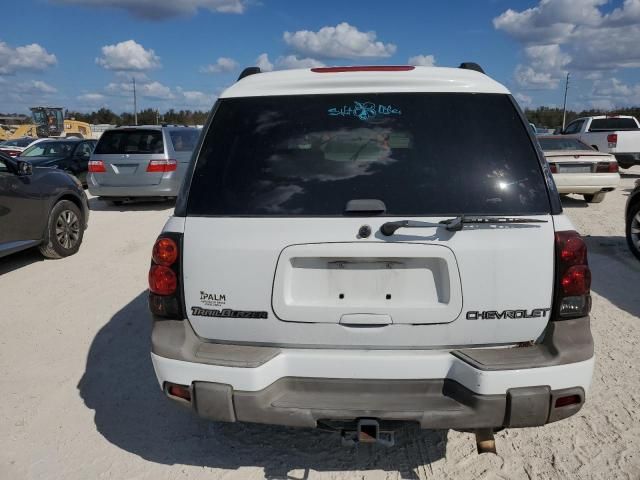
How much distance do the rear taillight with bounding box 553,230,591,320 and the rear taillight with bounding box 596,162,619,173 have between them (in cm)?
981

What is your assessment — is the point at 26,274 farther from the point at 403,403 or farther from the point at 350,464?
the point at 403,403

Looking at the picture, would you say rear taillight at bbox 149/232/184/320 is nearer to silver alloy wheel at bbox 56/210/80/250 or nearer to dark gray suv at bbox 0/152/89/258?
dark gray suv at bbox 0/152/89/258

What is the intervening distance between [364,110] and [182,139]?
9.75m

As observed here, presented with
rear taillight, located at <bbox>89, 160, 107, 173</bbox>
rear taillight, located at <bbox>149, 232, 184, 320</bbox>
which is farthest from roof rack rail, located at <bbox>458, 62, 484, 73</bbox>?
rear taillight, located at <bbox>89, 160, 107, 173</bbox>

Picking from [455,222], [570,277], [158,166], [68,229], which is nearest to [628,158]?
[158,166]

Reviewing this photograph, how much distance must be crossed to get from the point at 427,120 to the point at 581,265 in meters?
0.96

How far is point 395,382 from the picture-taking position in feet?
7.38

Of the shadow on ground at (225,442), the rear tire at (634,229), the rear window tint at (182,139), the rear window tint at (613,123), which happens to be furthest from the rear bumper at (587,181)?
the shadow on ground at (225,442)

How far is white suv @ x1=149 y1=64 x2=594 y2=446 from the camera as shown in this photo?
2180 millimetres

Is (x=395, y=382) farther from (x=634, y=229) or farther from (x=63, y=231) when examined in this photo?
(x=63, y=231)

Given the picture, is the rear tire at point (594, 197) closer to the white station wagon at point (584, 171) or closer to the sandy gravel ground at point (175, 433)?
the white station wagon at point (584, 171)

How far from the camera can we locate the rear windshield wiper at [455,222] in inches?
85.0

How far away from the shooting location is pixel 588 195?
11789mm

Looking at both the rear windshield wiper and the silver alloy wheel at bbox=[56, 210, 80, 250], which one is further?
the silver alloy wheel at bbox=[56, 210, 80, 250]
